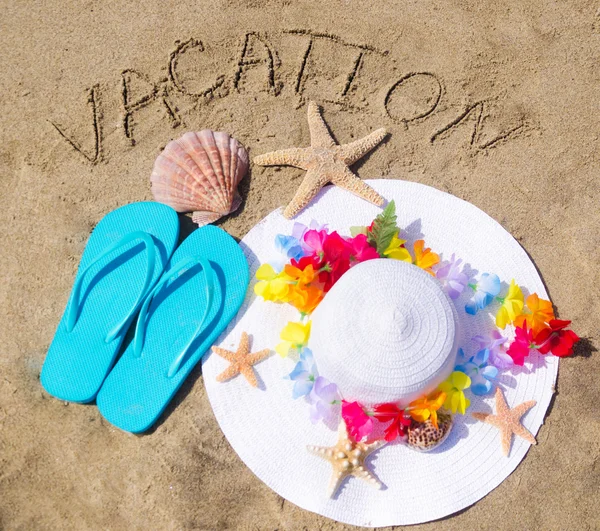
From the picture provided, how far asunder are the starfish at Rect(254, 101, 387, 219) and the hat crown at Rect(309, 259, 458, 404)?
0.64 m

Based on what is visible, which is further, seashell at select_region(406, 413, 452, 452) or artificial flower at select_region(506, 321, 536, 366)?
artificial flower at select_region(506, 321, 536, 366)

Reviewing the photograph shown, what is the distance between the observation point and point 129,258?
116 inches

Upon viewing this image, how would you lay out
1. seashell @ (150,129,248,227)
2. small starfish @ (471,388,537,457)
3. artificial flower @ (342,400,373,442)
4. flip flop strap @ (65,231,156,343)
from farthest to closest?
seashell @ (150,129,248,227), flip flop strap @ (65,231,156,343), small starfish @ (471,388,537,457), artificial flower @ (342,400,373,442)

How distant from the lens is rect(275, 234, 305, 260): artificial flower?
2783 mm

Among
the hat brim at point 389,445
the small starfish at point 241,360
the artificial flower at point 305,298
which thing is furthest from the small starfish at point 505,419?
the small starfish at point 241,360

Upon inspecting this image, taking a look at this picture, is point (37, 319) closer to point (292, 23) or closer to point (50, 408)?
point (50, 408)

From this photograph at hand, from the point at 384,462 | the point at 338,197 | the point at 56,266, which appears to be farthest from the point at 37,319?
the point at 384,462

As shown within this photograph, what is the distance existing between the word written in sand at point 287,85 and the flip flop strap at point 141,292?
0.69 m

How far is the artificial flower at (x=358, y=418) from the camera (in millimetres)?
2477

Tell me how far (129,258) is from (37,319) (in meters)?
0.59

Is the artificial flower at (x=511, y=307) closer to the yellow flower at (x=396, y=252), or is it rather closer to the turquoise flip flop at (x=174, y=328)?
the yellow flower at (x=396, y=252)

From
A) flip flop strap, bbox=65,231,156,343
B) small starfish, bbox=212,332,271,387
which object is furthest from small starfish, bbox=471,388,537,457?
flip flop strap, bbox=65,231,156,343

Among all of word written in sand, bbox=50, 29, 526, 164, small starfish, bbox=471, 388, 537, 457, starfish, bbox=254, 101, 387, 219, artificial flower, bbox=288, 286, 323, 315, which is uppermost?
word written in sand, bbox=50, 29, 526, 164

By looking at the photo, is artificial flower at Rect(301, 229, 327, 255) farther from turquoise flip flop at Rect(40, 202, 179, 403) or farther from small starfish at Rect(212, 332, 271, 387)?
turquoise flip flop at Rect(40, 202, 179, 403)
